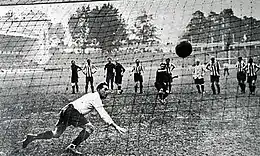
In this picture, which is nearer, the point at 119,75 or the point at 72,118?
the point at 72,118

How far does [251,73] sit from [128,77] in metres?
1.13

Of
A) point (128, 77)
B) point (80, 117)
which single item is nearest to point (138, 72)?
point (128, 77)

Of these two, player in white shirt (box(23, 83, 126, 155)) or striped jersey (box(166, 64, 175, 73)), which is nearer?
player in white shirt (box(23, 83, 126, 155))

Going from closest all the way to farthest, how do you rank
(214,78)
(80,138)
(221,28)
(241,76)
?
(80,138), (221,28), (241,76), (214,78)

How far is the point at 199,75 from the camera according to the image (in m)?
2.94

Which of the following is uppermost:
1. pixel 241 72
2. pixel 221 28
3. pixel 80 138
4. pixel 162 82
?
pixel 221 28

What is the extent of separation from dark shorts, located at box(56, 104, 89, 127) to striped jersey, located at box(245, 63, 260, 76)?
1.52 metres

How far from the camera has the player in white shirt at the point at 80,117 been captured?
2727mm

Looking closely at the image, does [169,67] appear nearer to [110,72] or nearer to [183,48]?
[183,48]

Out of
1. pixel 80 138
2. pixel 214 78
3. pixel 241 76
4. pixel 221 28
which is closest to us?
pixel 80 138

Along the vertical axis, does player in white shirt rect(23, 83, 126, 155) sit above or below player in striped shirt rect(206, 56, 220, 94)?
below

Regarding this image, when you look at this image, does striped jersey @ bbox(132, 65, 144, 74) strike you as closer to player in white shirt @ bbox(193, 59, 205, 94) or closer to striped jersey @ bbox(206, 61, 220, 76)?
player in white shirt @ bbox(193, 59, 205, 94)

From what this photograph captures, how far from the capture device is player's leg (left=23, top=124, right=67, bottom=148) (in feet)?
9.20

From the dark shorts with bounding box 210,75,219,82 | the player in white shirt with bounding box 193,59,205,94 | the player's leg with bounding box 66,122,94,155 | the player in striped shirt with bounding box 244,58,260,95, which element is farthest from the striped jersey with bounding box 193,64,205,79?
the player's leg with bounding box 66,122,94,155
